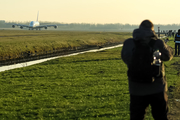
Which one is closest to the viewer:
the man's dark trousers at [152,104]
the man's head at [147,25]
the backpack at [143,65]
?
the backpack at [143,65]

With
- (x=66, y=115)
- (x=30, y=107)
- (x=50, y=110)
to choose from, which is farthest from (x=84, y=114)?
(x=30, y=107)

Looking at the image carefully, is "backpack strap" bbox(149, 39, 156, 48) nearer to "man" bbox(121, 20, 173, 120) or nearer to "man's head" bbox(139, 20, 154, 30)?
"man" bbox(121, 20, 173, 120)

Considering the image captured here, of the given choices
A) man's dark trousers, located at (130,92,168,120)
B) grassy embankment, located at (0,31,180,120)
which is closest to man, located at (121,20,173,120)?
man's dark trousers, located at (130,92,168,120)

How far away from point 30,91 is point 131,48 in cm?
985

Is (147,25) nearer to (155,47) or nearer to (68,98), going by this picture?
(155,47)

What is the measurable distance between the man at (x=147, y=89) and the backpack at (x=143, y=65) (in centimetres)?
6

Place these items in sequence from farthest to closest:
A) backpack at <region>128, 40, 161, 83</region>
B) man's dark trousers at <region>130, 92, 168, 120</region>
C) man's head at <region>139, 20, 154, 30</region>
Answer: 1. man's head at <region>139, 20, 154, 30</region>
2. man's dark trousers at <region>130, 92, 168, 120</region>
3. backpack at <region>128, 40, 161, 83</region>

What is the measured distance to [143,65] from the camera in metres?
5.82

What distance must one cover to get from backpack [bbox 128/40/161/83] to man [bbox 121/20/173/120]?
0.06m

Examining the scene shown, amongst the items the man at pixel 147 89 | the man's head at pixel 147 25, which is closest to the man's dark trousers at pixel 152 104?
the man at pixel 147 89

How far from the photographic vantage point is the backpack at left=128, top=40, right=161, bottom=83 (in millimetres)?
5781

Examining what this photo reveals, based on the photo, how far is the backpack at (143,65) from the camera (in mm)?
5781

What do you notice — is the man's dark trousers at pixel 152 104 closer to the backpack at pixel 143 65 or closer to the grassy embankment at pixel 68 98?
the backpack at pixel 143 65

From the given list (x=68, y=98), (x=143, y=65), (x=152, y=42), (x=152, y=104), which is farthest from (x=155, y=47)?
(x=68, y=98)
